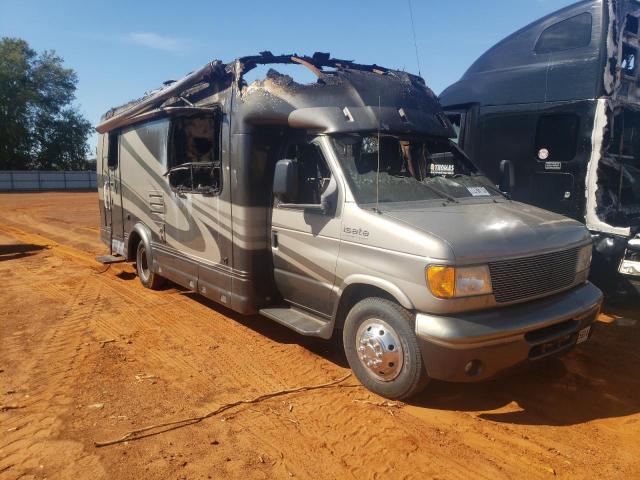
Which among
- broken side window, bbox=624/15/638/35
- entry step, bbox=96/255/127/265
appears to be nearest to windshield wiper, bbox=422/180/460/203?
broken side window, bbox=624/15/638/35

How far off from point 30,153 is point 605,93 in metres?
52.3

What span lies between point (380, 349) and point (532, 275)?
134 cm

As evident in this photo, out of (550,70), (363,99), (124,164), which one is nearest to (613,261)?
(550,70)

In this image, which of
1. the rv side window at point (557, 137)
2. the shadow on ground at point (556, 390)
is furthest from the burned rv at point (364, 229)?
the rv side window at point (557, 137)

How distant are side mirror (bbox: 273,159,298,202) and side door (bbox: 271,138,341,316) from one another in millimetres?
144

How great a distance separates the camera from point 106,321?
6.45 m

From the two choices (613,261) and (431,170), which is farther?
(613,261)

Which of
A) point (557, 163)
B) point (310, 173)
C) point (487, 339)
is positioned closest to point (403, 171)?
point (310, 173)

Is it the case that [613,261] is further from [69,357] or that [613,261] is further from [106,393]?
[69,357]

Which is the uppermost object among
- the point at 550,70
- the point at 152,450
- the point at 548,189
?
the point at 550,70

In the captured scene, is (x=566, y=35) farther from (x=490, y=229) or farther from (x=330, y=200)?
(x=330, y=200)

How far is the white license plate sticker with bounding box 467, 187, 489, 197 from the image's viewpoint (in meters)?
5.15

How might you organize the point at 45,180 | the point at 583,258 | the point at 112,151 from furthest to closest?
the point at 45,180 → the point at 112,151 → the point at 583,258

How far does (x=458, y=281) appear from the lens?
379cm
